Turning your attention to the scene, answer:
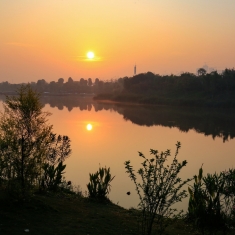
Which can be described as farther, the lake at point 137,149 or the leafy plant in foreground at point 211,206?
the lake at point 137,149

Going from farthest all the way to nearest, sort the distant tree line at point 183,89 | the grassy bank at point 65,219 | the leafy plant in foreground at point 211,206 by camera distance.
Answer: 1. the distant tree line at point 183,89
2. the leafy plant in foreground at point 211,206
3. the grassy bank at point 65,219

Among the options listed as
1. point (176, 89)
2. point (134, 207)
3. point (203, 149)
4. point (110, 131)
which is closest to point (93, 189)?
point (134, 207)

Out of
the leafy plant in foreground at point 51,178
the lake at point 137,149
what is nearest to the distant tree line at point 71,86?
the lake at point 137,149

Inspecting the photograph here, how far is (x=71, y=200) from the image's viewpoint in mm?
7781

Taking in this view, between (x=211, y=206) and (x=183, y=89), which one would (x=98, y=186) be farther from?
(x=183, y=89)

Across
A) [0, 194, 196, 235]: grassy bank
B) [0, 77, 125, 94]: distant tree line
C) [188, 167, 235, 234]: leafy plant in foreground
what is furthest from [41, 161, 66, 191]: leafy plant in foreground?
[0, 77, 125, 94]: distant tree line

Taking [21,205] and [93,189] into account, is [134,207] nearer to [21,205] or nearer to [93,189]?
[93,189]

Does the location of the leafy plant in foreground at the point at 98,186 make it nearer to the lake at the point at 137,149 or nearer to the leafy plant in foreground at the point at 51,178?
the leafy plant in foreground at the point at 51,178

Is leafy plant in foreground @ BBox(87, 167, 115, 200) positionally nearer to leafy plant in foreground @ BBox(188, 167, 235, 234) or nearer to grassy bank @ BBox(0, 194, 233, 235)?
grassy bank @ BBox(0, 194, 233, 235)

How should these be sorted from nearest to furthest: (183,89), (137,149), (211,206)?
(211,206) → (137,149) → (183,89)

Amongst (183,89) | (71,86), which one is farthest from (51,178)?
(71,86)

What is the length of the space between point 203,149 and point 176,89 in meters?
47.4

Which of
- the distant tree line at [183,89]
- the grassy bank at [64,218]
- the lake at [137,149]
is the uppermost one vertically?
the distant tree line at [183,89]

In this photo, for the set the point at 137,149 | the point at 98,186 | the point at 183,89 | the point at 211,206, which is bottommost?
the point at 137,149
